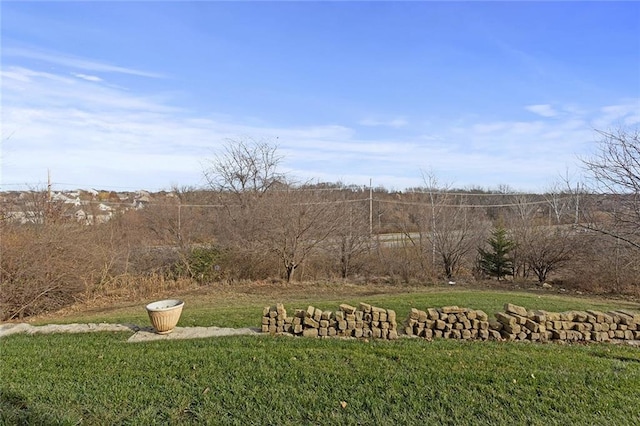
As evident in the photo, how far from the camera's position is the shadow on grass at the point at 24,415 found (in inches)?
117

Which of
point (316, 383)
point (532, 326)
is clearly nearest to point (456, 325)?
point (532, 326)

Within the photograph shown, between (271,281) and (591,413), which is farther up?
(591,413)

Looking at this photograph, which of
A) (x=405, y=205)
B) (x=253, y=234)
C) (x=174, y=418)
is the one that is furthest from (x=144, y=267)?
(x=174, y=418)

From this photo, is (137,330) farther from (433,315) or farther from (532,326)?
(532,326)

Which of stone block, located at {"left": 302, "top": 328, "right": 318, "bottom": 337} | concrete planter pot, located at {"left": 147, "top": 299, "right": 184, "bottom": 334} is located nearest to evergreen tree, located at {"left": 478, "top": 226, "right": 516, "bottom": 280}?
stone block, located at {"left": 302, "top": 328, "right": 318, "bottom": 337}

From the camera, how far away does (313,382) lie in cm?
374

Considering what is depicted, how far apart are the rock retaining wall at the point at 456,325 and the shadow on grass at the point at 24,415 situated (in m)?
2.85

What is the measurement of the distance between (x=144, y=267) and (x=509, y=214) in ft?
46.6

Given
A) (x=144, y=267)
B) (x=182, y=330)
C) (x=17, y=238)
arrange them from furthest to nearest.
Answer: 1. (x=144, y=267)
2. (x=17, y=238)
3. (x=182, y=330)

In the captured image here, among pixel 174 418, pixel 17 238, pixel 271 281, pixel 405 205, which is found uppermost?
pixel 405 205

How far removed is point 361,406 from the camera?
130 inches

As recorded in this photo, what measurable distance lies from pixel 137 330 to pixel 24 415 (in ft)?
9.01

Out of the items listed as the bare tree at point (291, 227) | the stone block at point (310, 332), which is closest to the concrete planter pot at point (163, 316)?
the stone block at point (310, 332)

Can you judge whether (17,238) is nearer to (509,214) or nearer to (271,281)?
(271,281)
